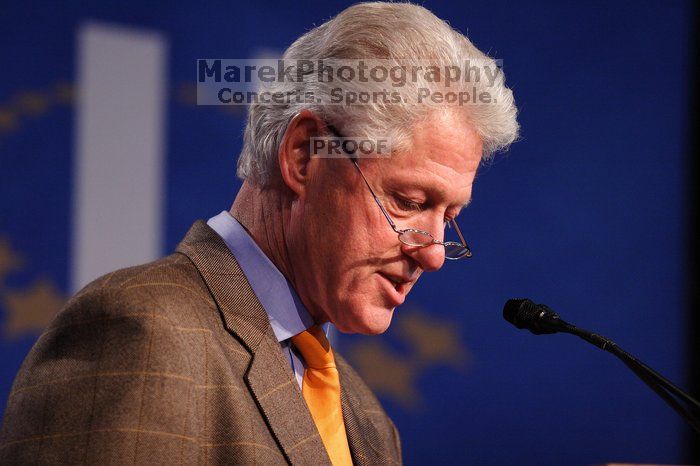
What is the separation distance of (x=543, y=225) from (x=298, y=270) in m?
1.24

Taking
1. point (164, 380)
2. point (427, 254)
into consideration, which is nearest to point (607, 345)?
point (427, 254)

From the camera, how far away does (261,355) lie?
1212mm

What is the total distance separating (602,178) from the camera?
2443 mm

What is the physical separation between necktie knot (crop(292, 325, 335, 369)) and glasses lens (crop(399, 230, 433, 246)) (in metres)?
0.22

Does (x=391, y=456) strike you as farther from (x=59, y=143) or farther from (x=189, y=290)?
(x=59, y=143)

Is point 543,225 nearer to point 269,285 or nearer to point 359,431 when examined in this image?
point 359,431

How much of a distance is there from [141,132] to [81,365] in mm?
1153

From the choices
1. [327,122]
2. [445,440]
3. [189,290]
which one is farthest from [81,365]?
[445,440]

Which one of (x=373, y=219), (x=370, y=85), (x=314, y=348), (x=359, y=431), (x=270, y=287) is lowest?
(x=359, y=431)

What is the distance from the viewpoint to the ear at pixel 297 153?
130cm

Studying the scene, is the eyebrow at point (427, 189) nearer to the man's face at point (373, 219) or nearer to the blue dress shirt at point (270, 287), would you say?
the man's face at point (373, 219)

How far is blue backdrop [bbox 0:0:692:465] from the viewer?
2160 millimetres

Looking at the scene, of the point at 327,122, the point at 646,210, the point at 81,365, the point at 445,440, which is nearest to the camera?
the point at 81,365

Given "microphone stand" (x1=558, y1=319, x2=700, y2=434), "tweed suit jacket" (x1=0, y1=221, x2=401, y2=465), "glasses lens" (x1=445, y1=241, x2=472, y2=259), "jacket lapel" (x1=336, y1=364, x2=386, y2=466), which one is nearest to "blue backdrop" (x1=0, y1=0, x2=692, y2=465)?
"jacket lapel" (x1=336, y1=364, x2=386, y2=466)
